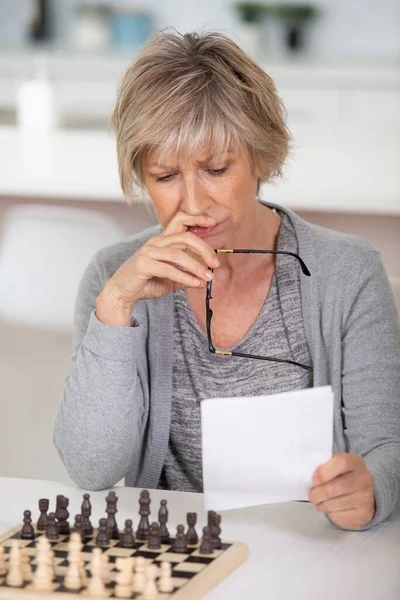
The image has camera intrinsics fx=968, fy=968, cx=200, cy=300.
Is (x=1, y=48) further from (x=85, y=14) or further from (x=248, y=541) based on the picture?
(x=248, y=541)

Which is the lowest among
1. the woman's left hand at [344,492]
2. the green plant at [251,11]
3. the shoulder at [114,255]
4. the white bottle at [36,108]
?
the woman's left hand at [344,492]

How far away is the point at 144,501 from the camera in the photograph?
119 centimetres

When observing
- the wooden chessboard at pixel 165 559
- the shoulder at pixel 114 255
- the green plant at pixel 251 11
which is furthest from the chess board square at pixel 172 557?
the green plant at pixel 251 11

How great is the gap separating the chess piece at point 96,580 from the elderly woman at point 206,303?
1.29 ft

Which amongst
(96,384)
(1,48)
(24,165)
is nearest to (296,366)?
(96,384)

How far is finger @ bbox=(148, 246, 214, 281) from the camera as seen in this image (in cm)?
140

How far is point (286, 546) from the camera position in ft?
3.85

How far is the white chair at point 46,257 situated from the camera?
95.8 inches

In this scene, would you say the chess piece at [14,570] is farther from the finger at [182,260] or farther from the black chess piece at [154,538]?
the finger at [182,260]

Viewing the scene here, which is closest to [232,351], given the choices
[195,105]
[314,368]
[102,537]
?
[314,368]

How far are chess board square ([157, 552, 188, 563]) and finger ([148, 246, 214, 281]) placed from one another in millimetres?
434

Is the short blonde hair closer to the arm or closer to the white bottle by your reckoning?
the arm

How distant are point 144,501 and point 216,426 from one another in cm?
13

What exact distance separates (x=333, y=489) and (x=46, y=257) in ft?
4.69
